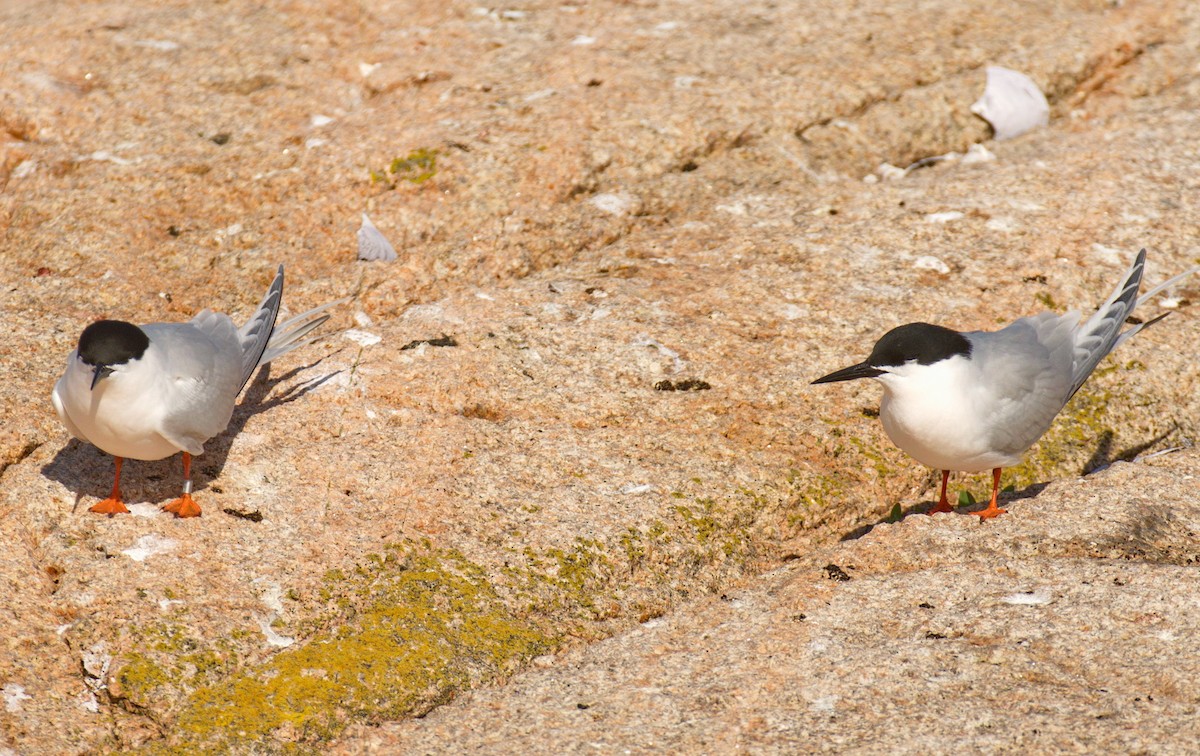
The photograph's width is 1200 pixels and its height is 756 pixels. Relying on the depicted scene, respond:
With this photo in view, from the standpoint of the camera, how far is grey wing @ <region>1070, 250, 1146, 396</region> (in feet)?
15.4

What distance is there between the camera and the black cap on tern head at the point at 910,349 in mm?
4254

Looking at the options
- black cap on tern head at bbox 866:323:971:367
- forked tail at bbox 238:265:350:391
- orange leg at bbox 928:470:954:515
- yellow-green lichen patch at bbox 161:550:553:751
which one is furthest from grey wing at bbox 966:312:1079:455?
forked tail at bbox 238:265:350:391

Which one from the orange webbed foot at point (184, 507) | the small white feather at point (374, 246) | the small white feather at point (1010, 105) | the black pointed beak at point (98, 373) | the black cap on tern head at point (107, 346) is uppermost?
the small white feather at point (1010, 105)

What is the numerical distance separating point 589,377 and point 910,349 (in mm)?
1398

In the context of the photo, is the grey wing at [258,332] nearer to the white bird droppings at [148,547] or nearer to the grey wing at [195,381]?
the grey wing at [195,381]

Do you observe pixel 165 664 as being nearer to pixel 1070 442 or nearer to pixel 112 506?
pixel 112 506

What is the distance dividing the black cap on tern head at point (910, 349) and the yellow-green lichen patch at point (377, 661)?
1.51 m

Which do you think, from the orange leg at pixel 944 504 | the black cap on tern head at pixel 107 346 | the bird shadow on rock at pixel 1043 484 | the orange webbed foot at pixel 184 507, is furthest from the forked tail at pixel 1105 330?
the black cap on tern head at pixel 107 346

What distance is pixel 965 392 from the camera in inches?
169

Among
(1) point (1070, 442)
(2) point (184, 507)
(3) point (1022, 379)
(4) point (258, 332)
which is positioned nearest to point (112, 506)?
(2) point (184, 507)

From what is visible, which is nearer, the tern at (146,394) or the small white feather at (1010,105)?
the tern at (146,394)

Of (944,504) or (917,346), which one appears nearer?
(917,346)

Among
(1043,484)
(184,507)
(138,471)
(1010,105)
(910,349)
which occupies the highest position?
(1010,105)

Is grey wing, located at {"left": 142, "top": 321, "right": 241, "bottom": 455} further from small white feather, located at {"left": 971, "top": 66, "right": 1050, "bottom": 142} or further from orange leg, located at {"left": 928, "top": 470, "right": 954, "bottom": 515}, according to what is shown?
small white feather, located at {"left": 971, "top": 66, "right": 1050, "bottom": 142}
